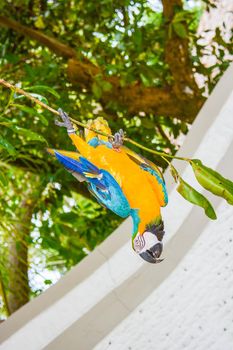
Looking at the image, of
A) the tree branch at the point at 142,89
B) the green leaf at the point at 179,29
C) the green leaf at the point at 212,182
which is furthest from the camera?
the tree branch at the point at 142,89

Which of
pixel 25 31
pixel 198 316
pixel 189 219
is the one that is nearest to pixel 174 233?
pixel 189 219

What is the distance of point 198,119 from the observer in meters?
0.97

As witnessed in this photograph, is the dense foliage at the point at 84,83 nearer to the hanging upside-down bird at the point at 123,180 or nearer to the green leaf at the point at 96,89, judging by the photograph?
the green leaf at the point at 96,89

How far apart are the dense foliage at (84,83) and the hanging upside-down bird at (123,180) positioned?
2.77 ft

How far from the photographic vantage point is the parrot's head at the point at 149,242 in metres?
0.55

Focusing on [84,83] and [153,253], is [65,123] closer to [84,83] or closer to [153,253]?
[153,253]

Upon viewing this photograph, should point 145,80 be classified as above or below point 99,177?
below

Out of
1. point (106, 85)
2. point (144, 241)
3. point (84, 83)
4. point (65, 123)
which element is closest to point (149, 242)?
point (144, 241)

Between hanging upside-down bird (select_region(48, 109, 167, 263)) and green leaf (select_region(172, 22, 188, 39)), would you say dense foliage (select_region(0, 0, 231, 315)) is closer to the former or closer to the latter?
green leaf (select_region(172, 22, 188, 39))

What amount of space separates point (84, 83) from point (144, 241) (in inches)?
41.8

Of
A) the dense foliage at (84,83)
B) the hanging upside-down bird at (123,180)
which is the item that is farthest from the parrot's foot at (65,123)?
the dense foliage at (84,83)

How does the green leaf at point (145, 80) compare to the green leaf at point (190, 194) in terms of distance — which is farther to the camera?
the green leaf at point (145, 80)

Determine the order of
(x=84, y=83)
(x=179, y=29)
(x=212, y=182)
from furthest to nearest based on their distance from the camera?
(x=84, y=83) → (x=179, y=29) → (x=212, y=182)

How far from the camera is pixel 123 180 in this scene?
54 cm
